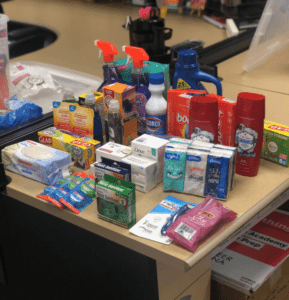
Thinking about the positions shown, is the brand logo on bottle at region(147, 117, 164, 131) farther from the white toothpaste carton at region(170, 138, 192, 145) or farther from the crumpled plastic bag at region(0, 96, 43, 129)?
the crumpled plastic bag at region(0, 96, 43, 129)

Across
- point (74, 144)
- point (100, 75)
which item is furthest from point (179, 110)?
point (100, 75)

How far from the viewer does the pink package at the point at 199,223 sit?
3.51ft

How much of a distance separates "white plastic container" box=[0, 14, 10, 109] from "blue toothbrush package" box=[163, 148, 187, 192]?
80cm

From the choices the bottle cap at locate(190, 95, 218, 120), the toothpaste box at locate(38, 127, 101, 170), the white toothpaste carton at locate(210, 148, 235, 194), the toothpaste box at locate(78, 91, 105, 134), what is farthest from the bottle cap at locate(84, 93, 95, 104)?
the white toothpaste carton at locate(210, 148, 235, 194)

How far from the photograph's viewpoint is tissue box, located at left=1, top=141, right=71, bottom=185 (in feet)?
4.42

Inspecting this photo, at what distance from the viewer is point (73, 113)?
1487mm

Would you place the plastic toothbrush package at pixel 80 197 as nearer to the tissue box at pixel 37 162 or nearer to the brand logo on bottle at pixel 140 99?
the tissue box at pixel 37 162

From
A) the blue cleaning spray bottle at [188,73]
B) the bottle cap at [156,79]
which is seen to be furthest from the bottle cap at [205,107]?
the blue cleaning spray bottle at [188,73]

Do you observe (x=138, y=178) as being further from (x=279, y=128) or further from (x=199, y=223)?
(x=279, y=128)

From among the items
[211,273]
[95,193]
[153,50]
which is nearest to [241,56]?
[153,50]

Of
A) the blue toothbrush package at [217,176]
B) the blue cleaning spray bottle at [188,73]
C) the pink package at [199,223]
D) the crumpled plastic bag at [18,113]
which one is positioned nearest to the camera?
the pink package at [199,223]

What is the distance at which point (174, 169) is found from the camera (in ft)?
4.09

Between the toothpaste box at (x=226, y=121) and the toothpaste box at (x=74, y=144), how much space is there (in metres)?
0.38

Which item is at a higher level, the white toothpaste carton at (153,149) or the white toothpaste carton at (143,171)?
the white toothpaste carton at (153,149)
